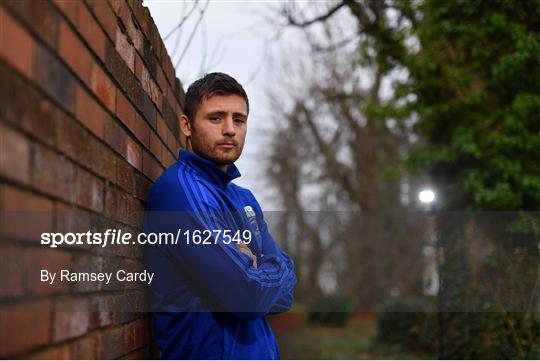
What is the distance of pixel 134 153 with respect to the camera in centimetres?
221

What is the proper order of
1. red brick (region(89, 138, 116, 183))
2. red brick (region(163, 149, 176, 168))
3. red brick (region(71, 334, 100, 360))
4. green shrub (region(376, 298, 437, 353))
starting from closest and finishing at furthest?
1. red brick (region(71, 334, 100, 360))
2. red brick (region(89, 138, 116, 183))
3. red brick (region(163, 149, 176, 168))
4. green shrub (region(376, 298, 437, 353))

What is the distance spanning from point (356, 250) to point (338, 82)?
3.84 metres

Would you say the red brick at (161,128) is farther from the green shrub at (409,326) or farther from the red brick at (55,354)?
the green shrub at (409,326)

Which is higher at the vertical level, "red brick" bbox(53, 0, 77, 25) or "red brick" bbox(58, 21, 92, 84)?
"red brick" bbox(53, 0, 77, 25)

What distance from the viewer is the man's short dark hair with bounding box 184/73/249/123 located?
239 centimetres

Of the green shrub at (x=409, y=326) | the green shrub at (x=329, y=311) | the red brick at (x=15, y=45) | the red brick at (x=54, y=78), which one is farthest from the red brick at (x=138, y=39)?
the green shrub at (x=329, y=311)

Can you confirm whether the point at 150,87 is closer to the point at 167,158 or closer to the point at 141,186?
the point at 141,186

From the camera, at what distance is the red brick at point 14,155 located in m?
1.14

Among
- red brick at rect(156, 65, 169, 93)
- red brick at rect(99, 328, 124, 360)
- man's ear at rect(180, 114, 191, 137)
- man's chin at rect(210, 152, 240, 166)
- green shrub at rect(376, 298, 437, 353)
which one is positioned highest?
red brick at rect(156, 65, 169, 93)

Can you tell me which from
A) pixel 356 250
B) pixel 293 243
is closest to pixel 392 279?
pixel 356 250

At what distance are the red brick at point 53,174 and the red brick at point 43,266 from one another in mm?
119

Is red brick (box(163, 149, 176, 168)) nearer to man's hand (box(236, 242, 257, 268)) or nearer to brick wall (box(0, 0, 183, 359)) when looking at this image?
brick wall (box(0, 0, 183, 359))

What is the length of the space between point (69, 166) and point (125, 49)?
748mm

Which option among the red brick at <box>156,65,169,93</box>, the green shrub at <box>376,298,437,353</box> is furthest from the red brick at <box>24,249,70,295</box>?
the green shrub at <box>376,298,437,353</box>
